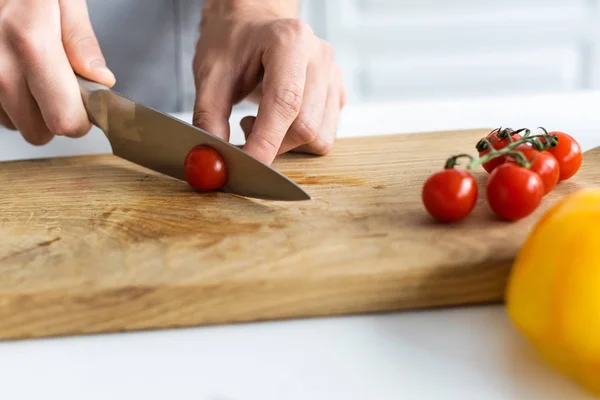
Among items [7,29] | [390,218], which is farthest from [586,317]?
[7,29]

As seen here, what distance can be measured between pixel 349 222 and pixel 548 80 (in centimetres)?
278

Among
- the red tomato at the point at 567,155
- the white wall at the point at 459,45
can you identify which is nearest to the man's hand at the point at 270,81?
the red tomato at the point at 567,155

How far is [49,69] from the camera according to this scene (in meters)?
1.18

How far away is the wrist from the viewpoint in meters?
1.43

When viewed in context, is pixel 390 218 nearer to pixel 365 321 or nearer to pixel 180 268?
pixel 365 321

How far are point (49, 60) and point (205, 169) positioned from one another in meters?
0.38

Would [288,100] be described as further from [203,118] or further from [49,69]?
[49,69]

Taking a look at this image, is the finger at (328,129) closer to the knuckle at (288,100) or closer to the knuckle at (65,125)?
the knuckle at (288,100)

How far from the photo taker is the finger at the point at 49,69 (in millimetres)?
1180

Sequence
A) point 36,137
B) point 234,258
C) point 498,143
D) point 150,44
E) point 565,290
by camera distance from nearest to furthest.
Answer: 1. point 565,290
2. point 234,258
3. point 498,143
4. point 36,137
5. point 150,44

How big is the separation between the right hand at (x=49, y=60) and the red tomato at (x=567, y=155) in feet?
2.70

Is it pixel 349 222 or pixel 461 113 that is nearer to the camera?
pixel 349 222

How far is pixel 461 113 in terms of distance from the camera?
5.44 ft

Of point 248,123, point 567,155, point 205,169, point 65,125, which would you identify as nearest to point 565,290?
point 567,155
